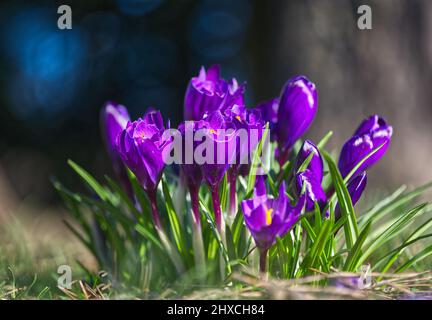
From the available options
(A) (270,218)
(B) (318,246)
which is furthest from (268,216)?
(B) (318,246)

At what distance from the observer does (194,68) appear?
17.0 ft

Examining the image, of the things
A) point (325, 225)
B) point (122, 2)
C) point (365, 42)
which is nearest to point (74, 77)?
point (122, 2)

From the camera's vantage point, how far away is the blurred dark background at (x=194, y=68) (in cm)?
258

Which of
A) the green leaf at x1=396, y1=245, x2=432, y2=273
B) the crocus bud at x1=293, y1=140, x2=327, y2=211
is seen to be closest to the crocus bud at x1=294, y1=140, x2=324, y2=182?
the crocus bud at x1=293, y1=140, x2=327, y2=211

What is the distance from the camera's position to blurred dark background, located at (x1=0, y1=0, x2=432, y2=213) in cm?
258

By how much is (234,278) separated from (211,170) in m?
0.18

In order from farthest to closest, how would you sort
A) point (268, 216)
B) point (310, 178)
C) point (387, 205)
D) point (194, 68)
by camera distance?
point (194, 68)
point (387, 205)
point (310, 178)
point (268, 216)

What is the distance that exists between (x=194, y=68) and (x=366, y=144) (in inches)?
166

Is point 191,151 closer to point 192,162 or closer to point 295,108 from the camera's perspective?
point 192,162

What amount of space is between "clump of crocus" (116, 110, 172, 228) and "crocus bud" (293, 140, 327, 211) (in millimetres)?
234

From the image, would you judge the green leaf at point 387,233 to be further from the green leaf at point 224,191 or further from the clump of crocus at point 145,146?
the clump of crocus at point 145,146

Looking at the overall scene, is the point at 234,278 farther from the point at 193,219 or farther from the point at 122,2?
the point at 122,2
